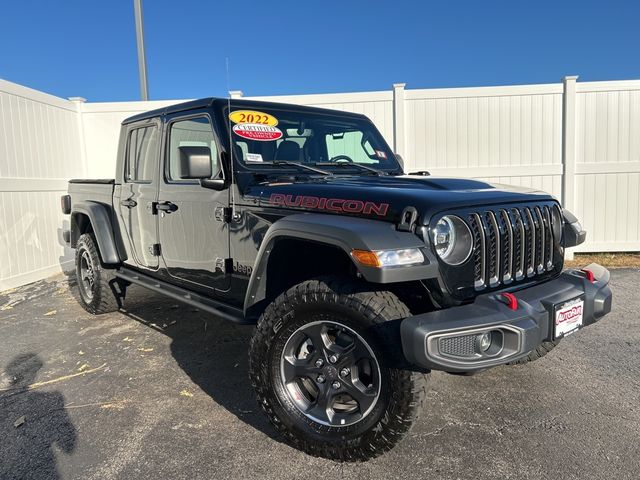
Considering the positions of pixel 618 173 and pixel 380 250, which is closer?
pixel 380 250

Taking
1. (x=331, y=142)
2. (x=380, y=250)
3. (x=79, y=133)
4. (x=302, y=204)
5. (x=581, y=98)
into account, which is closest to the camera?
(x=380, y=250)

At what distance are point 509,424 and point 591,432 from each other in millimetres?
440

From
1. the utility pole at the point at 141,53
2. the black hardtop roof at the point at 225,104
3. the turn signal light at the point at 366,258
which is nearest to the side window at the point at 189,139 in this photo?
the black hardtop roof at the point at 225,104

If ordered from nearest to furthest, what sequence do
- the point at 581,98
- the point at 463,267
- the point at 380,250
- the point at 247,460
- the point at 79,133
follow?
the point at 380,250 → the point at 463,267 → the point at 247,460 → the point at 581,98 → the point at 79,133

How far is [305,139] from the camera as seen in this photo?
150 inches

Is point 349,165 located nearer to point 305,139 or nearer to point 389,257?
point 305,139

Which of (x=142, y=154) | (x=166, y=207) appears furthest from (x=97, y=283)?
(x=166, y=207)

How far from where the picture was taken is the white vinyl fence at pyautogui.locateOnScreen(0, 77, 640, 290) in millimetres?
7680

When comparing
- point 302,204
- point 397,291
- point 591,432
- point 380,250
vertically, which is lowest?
point 591,432

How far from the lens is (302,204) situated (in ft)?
9.16

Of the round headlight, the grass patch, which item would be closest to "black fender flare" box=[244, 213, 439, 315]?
the round headlight

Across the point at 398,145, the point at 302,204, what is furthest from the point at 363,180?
the point at 398,145

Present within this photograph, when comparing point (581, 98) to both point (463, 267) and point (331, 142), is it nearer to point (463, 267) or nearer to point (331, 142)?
point (331, 142)

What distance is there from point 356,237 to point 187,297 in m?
1.91
